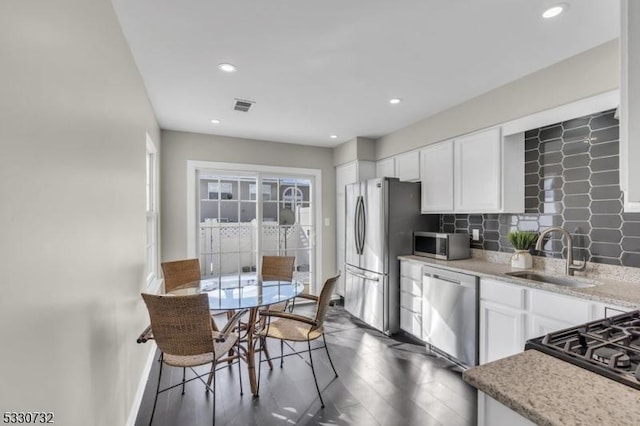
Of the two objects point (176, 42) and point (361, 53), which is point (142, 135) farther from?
point (361, 53)

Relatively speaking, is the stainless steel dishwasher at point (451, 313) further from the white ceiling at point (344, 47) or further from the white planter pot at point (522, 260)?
the white ceiling at point (344, 47)

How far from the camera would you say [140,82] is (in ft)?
8.25

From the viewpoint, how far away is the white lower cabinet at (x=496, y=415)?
78 centimetres

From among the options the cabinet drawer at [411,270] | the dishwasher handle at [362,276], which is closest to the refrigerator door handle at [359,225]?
the dishwasher handle at [362,276]

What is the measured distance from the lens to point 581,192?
8.19 ft

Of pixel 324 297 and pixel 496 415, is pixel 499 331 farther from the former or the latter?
pixel 496 415

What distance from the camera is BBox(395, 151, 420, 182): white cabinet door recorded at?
384cm

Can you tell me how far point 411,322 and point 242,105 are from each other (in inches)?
119

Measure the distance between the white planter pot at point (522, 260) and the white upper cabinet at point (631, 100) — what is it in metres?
2.06

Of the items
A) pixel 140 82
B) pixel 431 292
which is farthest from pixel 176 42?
pixel 431 292

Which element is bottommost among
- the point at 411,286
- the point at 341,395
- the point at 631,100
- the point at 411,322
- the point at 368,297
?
the point at 341,395

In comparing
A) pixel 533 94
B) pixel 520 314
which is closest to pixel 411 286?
pixel 520 314

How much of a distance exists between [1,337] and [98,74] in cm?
126

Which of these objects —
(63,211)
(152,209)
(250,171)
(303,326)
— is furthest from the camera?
(250,171)
